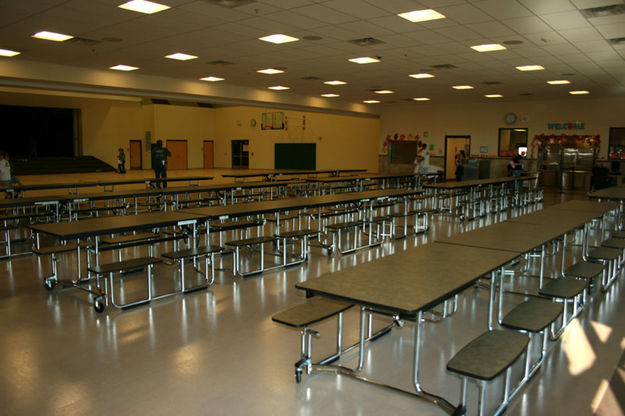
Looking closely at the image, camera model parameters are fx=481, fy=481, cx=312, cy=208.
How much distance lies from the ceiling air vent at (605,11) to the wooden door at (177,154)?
22292 mm

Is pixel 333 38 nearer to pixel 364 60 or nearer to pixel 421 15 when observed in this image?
pixel 421 15

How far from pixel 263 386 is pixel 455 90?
42.8ft

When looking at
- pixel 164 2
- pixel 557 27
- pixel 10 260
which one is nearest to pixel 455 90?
pixel 557 27

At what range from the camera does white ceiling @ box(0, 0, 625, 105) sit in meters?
6.00

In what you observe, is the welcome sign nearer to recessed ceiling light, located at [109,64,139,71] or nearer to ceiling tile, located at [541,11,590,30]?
ceiling tile, located at [541,11,590,30]

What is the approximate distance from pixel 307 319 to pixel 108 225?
2.51m

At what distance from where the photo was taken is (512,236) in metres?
4.08

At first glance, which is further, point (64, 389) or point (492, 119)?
point (492, 119)

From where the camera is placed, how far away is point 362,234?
8023mm

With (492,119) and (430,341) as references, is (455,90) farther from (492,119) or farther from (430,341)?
(430,341)

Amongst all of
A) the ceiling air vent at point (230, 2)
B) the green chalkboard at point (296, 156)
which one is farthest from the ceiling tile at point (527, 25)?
the green chalkboard at point (296, 156)

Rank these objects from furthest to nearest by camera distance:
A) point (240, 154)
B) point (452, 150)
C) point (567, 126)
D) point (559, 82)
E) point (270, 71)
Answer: point (240, 154), point (452, 150), point (567, 126), point (559, 82), point (270, 71)

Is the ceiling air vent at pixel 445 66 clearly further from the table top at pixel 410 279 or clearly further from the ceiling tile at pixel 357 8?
the table top at pixel 410 279

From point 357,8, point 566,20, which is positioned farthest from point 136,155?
point 566,20
